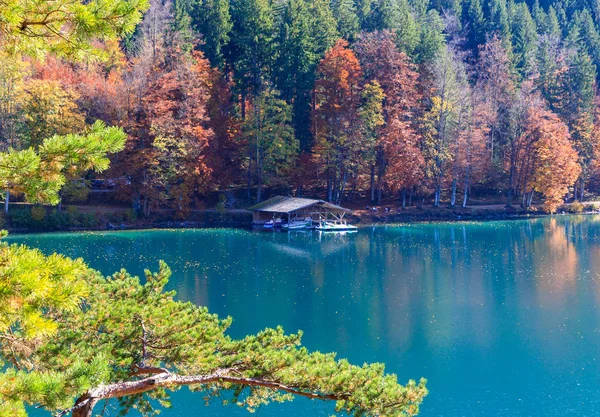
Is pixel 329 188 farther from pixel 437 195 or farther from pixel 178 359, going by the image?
pixel 178 359

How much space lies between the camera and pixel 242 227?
40188mm

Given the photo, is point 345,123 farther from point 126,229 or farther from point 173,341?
point 173,341

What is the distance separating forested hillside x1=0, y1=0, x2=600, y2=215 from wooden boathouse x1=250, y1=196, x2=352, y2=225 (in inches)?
108

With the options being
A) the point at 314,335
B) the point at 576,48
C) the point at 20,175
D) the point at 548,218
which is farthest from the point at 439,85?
the point at 20,175

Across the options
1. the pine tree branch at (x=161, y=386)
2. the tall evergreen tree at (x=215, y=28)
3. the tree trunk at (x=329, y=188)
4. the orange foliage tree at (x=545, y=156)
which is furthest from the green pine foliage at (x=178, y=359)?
the orange foliage tree at (x=545, y=156)

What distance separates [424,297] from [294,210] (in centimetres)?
1822

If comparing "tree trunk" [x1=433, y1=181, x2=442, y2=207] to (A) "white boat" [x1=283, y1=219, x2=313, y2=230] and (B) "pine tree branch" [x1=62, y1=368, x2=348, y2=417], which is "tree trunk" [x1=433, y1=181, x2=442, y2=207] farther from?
(B) "pine tree branch" [x1=62, y1=368, x2=348, y2=417]

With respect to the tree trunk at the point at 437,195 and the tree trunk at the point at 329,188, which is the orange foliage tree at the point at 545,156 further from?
the tree trunk at the point at 329,188

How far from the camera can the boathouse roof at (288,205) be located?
3894 cm

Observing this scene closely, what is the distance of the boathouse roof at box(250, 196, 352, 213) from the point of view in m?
38.9

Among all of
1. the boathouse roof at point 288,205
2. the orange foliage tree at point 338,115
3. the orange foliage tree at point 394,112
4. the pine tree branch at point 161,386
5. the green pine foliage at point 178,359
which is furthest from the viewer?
the orange foliage tree at point 338,115

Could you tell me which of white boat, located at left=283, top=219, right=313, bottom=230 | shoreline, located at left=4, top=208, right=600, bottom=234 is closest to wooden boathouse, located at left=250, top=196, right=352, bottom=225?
white boat, located at left=283, top=219, right=313, bottom=230

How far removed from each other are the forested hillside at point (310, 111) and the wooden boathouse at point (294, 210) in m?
2.73

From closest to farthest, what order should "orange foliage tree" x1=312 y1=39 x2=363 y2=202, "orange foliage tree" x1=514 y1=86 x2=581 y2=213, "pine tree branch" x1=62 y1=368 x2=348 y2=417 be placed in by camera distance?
"pine tree branch" x1=62 y1=368 x2=348 y2=417 → "orange foliage tree" x1=312 y1=39 x2=363 y2=202 → "orange foliage tree" x1=514 y1=86 x2=581 y2=213
